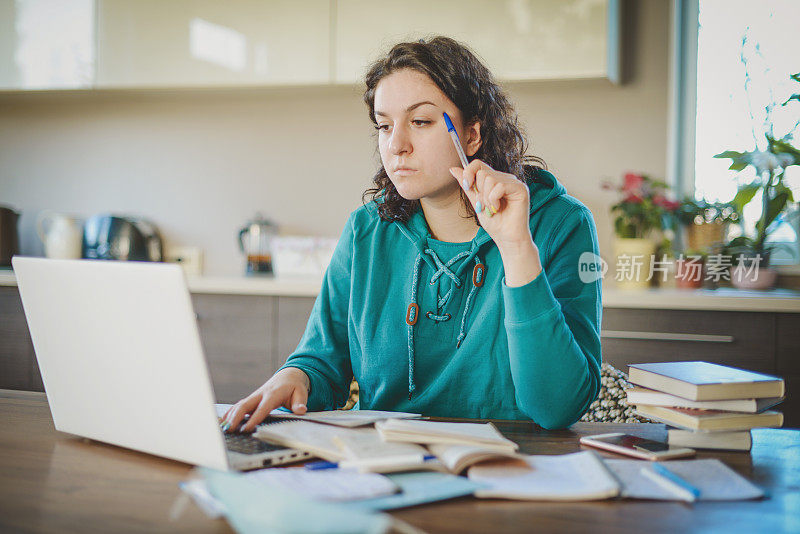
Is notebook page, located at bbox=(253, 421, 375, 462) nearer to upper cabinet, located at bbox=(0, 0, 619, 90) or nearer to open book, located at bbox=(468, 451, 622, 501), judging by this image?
open book, located at bbox=(468, 451, 622, 501)

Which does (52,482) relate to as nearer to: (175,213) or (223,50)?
(223,50)

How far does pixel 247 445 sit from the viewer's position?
0.95m

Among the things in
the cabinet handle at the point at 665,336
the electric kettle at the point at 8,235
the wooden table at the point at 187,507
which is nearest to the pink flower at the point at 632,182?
the cabinet handle at the point at 665,336

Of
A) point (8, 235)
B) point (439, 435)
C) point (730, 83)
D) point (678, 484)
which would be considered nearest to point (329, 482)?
point (439, 435)

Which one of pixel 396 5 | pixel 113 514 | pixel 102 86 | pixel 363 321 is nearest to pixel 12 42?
pixel 102 86

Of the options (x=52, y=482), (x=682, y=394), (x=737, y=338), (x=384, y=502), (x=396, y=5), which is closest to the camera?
(x=384, y=502)

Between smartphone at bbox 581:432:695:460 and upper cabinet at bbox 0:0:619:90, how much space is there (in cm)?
179

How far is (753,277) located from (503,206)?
1.78 meters

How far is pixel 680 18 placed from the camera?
279 centimetres

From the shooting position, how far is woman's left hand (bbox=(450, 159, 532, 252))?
1.13m

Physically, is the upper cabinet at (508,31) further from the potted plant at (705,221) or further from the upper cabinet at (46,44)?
the upper cabinet at (46,44)

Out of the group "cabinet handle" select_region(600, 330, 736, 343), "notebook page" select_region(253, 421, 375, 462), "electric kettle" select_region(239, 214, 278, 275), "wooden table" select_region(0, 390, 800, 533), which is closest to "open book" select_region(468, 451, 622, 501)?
"wooden table" select_region(0, 390, 800, 533)

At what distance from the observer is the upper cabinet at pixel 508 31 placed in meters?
2.53

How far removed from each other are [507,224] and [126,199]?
2.72m
